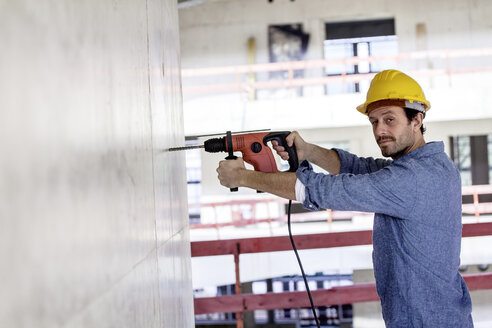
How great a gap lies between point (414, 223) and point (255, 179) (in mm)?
556

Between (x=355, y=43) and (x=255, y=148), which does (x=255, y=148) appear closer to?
(x=255, y=148)

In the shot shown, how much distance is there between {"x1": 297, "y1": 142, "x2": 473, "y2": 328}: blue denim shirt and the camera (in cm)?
159

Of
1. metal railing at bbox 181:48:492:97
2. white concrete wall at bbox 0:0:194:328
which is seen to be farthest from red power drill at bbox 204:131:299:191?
metal railing at bbox 181:48:492:97

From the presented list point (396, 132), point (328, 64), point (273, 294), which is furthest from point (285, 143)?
point (328, 64)

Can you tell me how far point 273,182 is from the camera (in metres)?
1.70

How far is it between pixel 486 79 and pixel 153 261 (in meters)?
10.6

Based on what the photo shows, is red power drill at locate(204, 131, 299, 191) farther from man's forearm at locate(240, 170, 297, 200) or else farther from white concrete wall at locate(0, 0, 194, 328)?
white concrete wall at locate(0, 0, 194, 328)

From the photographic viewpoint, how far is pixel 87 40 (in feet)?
2.86

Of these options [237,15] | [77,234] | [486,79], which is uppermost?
[237,15]

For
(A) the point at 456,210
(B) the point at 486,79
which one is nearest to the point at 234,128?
(B) the point at 486,79

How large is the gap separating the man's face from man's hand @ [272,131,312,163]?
12.1 inches

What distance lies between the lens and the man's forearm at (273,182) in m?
1.67

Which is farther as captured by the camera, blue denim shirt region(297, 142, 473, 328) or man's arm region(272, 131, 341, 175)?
man's arm region(272, 131, 341, 175)

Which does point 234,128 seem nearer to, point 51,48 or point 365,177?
point 365,177
